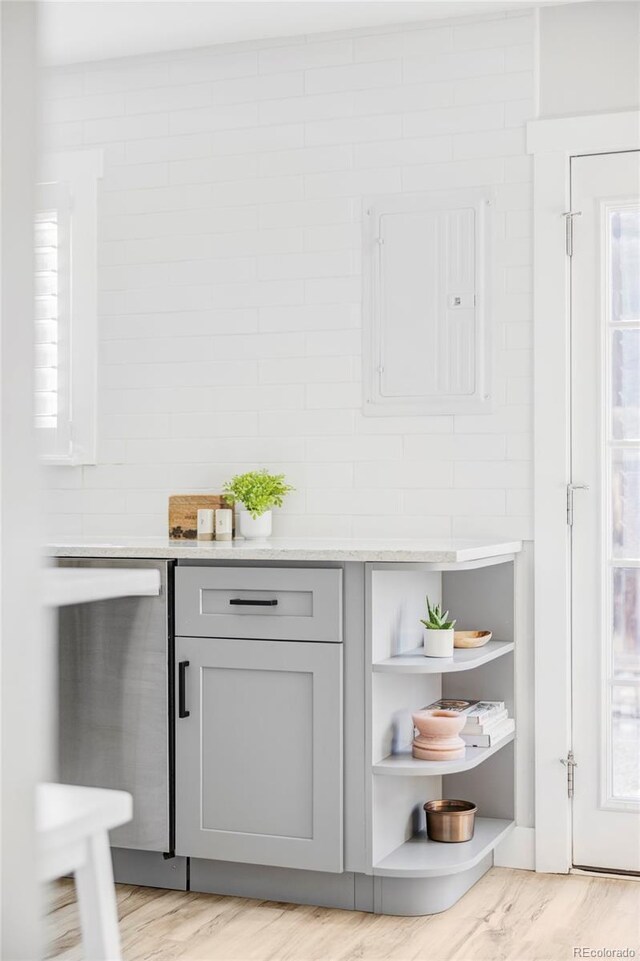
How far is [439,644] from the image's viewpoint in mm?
2889

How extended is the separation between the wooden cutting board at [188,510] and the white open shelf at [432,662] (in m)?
0.90

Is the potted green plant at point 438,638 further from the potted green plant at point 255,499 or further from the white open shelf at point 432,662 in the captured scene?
the potted green plant at point 255,499

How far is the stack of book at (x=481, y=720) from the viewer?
3.09m

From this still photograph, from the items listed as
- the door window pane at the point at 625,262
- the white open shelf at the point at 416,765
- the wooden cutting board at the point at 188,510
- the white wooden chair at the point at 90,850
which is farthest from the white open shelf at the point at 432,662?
the white wooden chair at the point at 90,850

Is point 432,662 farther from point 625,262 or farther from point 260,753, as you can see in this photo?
point 625,262

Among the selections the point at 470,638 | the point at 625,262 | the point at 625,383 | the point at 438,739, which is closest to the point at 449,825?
the point at 438,739

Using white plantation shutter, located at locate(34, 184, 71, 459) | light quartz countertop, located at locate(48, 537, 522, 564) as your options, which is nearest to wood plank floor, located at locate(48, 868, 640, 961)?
light quartz countertop, located at locate(48, 537, 522, 564)

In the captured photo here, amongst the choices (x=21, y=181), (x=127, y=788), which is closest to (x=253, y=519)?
(x=127, y=788)

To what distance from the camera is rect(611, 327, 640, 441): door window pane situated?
3326 millimetres

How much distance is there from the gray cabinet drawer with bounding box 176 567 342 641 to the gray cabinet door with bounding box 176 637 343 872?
0.11ft

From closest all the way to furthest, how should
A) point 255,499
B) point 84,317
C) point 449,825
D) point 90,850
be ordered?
point 90,850
point 449,825
point 255,499
point 84,317

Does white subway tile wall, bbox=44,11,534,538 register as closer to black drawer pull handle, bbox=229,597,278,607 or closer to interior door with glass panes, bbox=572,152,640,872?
interior door with glass panes, bbox=572,152,640,872

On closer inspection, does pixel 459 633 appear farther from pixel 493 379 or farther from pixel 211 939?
pixel 211 939

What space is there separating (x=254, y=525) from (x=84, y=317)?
1032 millimetres
